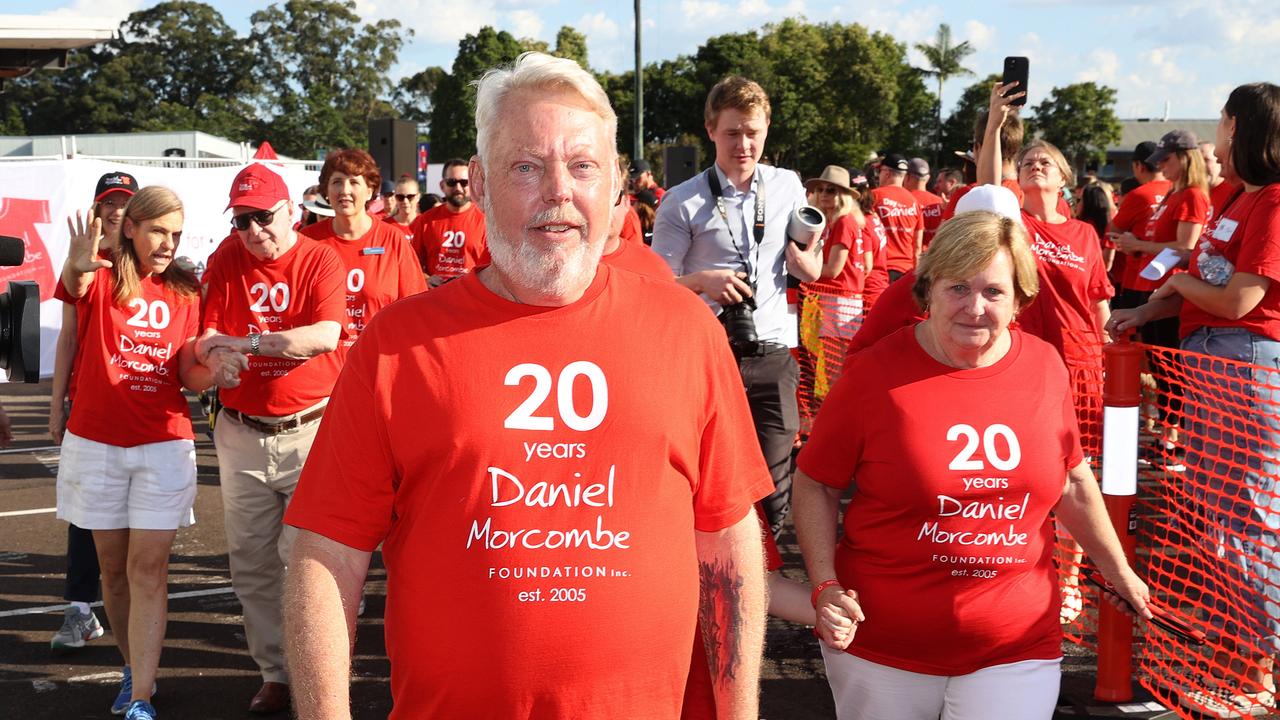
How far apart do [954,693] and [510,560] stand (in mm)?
1553

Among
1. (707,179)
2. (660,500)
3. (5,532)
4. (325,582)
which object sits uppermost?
(707,179)

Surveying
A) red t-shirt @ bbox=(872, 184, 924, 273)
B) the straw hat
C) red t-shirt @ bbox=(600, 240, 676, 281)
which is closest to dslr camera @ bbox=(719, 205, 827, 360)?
red t-shirt @ bbox=(600, 240, 676, 281)

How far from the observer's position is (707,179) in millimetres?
4973

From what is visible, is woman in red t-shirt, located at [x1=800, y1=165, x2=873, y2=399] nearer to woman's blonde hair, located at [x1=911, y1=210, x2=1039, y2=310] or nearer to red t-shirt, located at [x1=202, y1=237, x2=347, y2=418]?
red t-shirt, located at [x1=202, y1=237, x2=347, y2=418]

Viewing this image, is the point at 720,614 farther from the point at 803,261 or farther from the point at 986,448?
the point at 803,261

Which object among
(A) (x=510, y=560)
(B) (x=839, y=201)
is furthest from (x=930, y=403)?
(B) (x=839, y=201)

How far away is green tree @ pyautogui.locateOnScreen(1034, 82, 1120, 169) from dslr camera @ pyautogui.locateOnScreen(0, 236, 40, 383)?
67952 millimetres

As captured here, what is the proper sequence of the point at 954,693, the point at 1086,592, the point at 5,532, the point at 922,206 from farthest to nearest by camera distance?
the point at 922,206, the point at 5,532, the point at 1086,592, the point at 954,693

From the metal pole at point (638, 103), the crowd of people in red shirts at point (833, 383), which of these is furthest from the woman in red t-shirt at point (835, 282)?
the metal pole at point (638, 103)

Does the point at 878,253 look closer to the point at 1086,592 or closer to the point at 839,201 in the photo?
the point at 839,201

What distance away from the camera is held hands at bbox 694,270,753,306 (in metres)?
4.50

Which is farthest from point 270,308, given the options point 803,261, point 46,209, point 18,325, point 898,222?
point 46,209

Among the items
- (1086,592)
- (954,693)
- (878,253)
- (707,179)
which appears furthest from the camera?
(878,253)

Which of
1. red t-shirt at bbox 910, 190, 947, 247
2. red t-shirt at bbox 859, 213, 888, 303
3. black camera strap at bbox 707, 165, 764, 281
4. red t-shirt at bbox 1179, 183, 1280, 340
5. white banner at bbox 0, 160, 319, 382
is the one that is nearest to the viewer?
red t-shirt at bbox 1179, 183, 1280, 340
